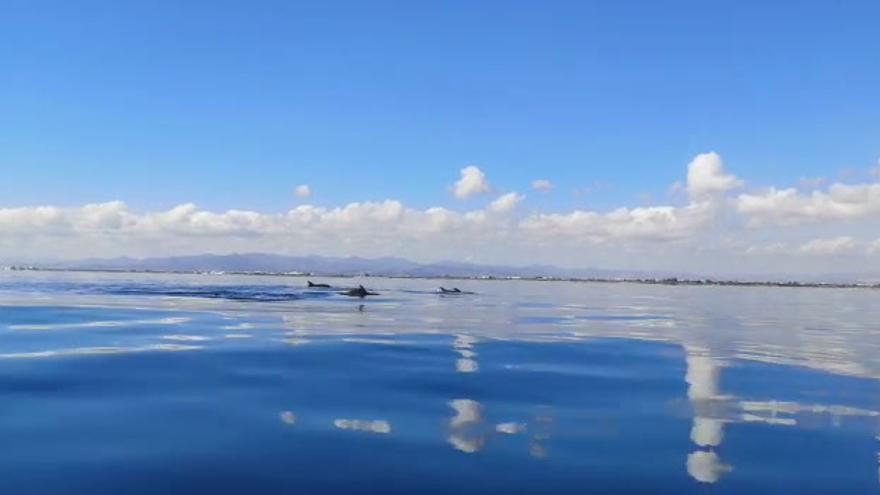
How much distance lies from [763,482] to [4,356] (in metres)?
19.7

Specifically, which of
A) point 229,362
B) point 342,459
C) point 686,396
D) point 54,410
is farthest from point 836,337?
point 54,410

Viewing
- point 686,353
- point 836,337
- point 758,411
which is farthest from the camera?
point 836,337

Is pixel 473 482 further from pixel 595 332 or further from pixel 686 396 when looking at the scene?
pixel 595 332

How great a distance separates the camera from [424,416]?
13.5 m

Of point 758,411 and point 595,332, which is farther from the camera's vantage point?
point 595,332

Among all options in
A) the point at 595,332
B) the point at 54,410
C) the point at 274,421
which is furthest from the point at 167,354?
the point at 595,332

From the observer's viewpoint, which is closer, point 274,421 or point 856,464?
point 856,464

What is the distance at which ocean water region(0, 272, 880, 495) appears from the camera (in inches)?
381

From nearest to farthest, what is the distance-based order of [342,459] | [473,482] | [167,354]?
[473,482] → [342,459] → [167,354]

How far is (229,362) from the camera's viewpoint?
19984 millimetres

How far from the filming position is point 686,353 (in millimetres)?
24859

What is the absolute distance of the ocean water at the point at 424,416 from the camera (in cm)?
968

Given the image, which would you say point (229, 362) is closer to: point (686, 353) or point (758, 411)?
point (758, 411)

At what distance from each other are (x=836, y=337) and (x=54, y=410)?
1294 inches
